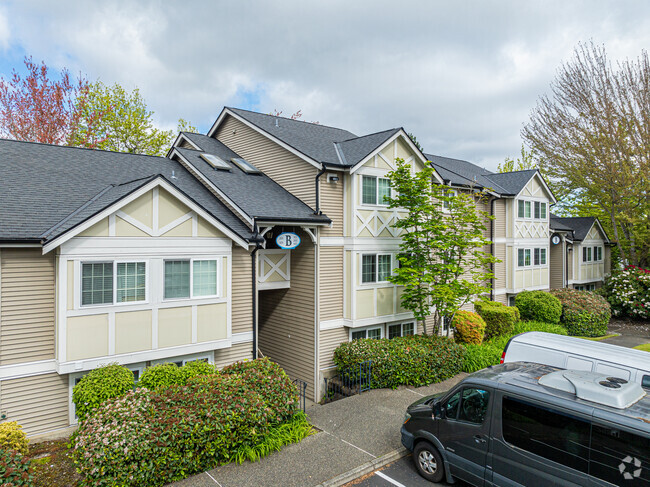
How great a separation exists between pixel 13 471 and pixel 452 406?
299 inches

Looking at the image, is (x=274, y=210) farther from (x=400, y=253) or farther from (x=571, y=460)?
(x=571, y=460)

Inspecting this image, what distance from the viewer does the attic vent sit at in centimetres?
1538

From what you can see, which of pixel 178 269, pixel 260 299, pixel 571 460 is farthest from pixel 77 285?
pixel 571 460

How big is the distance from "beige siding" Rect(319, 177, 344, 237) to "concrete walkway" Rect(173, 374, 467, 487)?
576 centimetres

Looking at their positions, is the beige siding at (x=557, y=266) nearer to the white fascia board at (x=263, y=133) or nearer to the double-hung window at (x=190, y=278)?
the white fascia board at (x=263, y=133)

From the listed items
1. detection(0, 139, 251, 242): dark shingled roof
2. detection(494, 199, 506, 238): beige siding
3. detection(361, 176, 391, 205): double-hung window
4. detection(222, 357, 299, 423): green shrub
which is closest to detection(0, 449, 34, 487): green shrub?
detection(222, 357, 299, 423): green shrub

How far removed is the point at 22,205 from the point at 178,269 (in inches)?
163

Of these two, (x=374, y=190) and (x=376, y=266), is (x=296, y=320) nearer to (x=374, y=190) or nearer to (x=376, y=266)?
(x=376, y=266)

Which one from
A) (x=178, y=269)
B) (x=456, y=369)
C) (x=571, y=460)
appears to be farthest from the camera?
(x=456, y=369)

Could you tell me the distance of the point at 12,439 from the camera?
7.89 meters

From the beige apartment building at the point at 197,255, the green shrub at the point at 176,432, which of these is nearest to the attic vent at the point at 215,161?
the beige apartment building at the point at 197,255

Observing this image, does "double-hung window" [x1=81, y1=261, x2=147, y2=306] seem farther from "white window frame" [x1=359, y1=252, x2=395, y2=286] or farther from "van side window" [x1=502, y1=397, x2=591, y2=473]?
"van side window" [x1=502, y1=397, x2=591, y2=473]

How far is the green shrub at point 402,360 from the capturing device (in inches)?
511

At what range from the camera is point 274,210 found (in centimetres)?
1342
